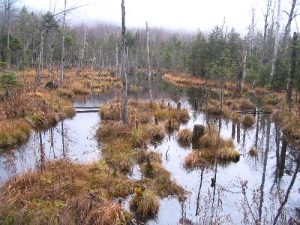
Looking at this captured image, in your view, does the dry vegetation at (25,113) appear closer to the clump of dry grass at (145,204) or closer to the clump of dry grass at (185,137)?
the clump of dry grass at (185,137)

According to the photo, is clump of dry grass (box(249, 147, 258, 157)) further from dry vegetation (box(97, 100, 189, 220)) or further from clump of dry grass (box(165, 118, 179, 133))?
clump of dry grass (box(165, 118, 179, 133))

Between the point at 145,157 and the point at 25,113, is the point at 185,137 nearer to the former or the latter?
the point at 145,157

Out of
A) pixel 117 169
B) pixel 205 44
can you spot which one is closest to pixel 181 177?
pixel 117 169

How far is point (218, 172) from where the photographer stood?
44.5 feet

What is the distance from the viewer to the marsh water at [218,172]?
32.7 ft

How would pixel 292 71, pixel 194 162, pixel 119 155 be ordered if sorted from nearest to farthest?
pixel 119 155
pixel 194 162
pixel 292 71

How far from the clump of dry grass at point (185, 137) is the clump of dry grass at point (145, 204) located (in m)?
7.35

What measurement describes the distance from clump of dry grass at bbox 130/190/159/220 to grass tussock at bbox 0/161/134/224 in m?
0.73

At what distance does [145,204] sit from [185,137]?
8.16m

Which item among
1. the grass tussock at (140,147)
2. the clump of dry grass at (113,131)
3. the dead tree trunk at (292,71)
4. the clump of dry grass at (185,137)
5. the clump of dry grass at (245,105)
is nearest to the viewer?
the grass tussock at (140,147)

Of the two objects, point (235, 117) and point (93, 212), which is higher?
point (235, 117)

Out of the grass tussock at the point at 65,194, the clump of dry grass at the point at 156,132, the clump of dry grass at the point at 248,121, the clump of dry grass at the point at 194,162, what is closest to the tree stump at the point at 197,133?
the clump of dry grass at the point at 156,132

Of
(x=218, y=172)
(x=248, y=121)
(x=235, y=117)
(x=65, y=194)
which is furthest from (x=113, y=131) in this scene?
(x=235, y=117)

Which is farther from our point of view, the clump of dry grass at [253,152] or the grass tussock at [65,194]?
the clump of dry grass at [253,152]
